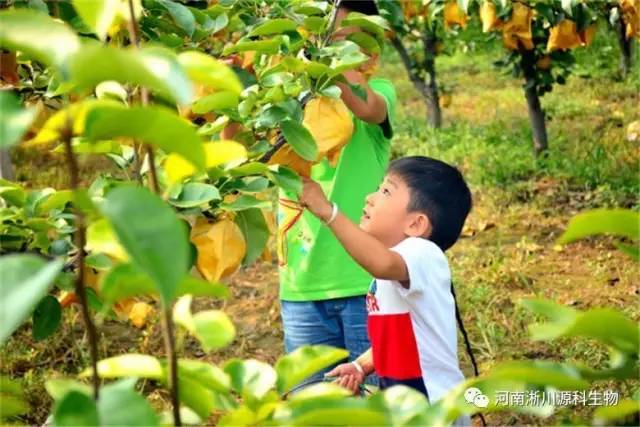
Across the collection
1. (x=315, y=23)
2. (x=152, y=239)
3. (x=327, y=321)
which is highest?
(x=152, y=239)

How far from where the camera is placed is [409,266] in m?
1.33

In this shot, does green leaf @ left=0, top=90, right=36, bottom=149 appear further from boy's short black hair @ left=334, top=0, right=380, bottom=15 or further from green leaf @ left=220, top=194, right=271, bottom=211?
boy's short black hair @ left=334, top=0, right=380, bottom=15

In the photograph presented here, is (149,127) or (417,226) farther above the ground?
(149,127)

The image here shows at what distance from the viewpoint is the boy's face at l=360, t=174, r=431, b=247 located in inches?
56.5

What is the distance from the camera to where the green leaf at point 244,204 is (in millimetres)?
1085

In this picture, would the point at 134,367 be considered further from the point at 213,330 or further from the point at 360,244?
the point at 360,244

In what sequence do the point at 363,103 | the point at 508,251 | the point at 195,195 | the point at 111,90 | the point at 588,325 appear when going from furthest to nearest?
1. the point at 508,251
2. the point at 363,103
3. the point at 195,195
4. the point at 111,90
5. the point at 588,325

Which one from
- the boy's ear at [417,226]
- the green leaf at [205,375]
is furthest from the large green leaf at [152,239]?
the boy's ear at [417,226]

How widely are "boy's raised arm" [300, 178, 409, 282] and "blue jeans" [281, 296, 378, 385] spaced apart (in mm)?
338

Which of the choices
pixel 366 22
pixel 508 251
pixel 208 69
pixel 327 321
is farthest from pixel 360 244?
pixel 508 251

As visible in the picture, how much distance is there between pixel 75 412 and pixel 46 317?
714mm

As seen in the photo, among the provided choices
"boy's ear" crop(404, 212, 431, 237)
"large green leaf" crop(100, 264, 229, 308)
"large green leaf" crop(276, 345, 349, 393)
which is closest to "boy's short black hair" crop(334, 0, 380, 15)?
"boy's ear" crop(404, 212, 431, 237)

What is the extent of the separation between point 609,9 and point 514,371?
2.83 metres

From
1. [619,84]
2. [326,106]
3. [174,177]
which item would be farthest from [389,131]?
[619,84]
